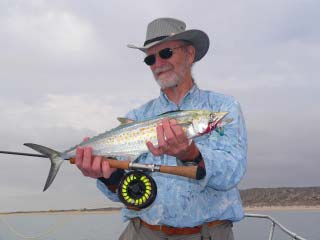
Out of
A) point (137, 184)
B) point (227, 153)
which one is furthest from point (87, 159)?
point (227, 153)

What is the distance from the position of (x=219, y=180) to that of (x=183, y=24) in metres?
2.83

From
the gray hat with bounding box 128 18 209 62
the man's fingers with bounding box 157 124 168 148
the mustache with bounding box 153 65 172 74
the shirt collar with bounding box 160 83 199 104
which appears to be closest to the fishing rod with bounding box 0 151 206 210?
the man's fingers with bounding box 157 124 168 148

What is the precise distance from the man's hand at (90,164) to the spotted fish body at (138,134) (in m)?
0.18

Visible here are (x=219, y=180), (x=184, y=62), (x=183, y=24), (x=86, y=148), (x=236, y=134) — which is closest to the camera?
(x=219, y=180)

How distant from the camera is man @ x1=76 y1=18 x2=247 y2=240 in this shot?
4934 mm

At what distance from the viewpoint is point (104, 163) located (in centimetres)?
560

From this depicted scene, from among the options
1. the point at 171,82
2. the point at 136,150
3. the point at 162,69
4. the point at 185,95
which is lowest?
the point at 136,150

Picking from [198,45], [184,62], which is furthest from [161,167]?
[198,45]

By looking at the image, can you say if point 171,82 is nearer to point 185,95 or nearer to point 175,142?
point 185,95

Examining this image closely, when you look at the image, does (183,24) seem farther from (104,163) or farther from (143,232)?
(143,232)

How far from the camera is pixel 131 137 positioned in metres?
5.70

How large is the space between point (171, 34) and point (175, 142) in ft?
7.19

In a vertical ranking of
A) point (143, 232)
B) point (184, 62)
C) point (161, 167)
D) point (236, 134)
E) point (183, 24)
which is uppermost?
point (183, 24)

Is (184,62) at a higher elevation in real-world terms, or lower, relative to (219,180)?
higher
